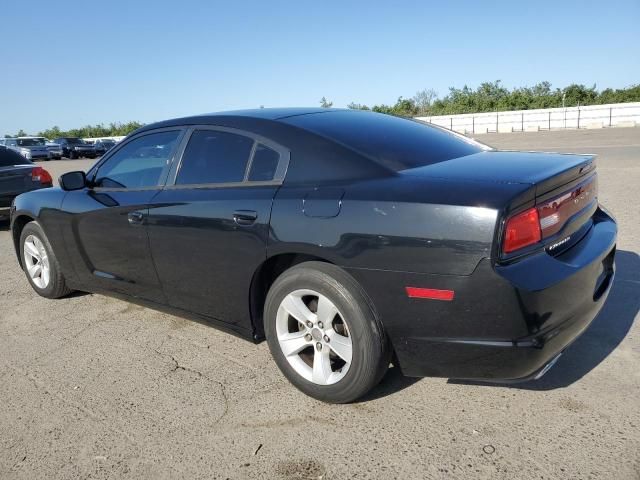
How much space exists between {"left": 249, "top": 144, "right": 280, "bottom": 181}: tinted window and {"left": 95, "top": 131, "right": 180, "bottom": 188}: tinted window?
0.81 meters

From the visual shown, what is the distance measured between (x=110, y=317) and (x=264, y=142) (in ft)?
7.26

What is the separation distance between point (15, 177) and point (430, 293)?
835 centimetres

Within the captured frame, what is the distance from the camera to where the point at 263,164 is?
3141mm

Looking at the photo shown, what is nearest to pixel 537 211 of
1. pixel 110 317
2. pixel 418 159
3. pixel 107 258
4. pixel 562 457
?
pixel 418 159

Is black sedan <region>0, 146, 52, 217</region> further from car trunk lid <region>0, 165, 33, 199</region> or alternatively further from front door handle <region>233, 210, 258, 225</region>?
front door handle <region>233, 210, 258, 225</region>

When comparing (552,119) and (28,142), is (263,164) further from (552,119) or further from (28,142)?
(28,142)

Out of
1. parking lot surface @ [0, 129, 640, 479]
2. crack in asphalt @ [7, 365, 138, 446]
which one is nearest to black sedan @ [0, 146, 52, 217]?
parking lot surface @ [0, 129, 640, 479]

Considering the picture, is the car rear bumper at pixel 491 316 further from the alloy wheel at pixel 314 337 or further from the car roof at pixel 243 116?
the car roof at pixel 243 116

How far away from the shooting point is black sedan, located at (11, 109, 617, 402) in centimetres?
234

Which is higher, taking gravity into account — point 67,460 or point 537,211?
point 537,211

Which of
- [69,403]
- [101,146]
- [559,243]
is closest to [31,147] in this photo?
[101,146]

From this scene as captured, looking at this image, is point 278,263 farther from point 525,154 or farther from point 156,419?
point 525,154

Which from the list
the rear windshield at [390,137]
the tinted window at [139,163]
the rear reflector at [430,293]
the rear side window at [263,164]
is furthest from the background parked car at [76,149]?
the rear reflector at [430,293]

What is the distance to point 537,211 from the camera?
2430mm
